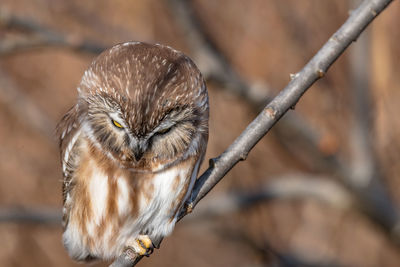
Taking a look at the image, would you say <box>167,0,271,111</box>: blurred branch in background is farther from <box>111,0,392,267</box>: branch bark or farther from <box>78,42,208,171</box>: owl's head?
<box>111,0,392,267</box>: branch bark

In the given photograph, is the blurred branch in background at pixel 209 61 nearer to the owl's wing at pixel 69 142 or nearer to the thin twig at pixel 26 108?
the owl's wing at pixel 69 142

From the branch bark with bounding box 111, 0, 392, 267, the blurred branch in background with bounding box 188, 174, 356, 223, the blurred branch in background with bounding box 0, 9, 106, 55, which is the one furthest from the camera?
the blurred branch in background with bounding box 188, 174, 356, 223

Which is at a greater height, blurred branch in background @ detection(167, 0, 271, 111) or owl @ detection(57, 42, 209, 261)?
blurred branch in background @ detection(167, 0, 271, 111)

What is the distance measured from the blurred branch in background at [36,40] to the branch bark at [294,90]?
2.43 meters

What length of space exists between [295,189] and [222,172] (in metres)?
3.34

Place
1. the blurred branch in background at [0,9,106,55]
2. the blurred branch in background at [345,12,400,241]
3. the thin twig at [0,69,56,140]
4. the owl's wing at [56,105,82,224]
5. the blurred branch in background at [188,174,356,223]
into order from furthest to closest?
the thin twig at [0,69,56,140] < the blurred branch in background at [188,174,356,223] < the blurred branch in background at [345,12,400,241] < the blurred branch in background at [0,9,106,55] < the owl's wing at [56,105,82,224]

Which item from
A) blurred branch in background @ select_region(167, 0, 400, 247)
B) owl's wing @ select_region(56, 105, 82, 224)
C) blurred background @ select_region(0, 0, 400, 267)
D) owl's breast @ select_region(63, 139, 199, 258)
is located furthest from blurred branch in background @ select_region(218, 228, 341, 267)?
owl's wing @ select_region(56, 105, 82, 224)

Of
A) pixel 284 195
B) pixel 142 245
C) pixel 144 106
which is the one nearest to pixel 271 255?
pixel 284 195

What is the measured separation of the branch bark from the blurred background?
2.33 meters

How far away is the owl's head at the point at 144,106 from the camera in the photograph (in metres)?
3.35

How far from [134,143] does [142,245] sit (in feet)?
2.54

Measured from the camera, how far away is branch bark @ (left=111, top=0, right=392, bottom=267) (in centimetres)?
334

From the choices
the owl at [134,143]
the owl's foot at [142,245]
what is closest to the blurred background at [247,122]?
the owl at [134,143]

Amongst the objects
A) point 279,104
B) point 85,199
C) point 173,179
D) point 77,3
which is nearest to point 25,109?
point 77,3
